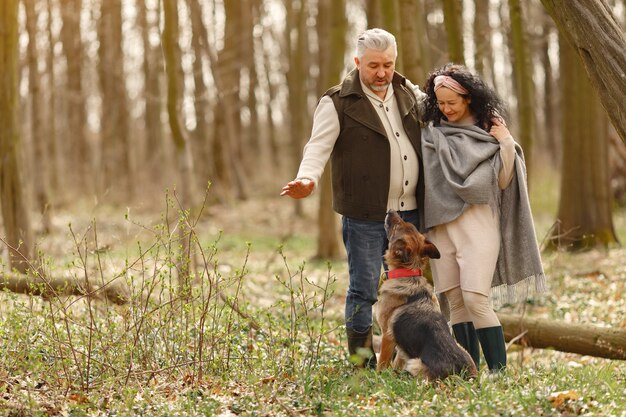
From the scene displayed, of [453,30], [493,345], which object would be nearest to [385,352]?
[493,345]

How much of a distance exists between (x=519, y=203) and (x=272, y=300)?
506 cm

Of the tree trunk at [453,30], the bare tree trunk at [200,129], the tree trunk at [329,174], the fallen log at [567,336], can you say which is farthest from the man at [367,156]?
the bare tree trunk at [200,129]

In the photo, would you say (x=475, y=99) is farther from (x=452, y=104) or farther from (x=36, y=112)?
(x=36, y=112)

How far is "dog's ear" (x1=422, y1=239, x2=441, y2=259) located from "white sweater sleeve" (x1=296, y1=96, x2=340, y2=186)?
0.91 m

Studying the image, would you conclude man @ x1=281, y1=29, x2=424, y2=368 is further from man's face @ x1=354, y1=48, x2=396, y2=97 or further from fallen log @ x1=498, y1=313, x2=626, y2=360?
fallen log @ x1=498, y1=313, x2=626, y2=360

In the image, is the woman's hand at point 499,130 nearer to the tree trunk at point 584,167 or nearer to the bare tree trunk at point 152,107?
the tree trunk at point 584,167

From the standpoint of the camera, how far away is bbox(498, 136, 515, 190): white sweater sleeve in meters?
5.46

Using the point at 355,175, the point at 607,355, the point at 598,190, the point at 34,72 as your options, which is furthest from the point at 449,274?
the point at 34,72

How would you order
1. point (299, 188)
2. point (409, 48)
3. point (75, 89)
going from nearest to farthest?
point (299, 188), point (409, 48), point (75, 89)

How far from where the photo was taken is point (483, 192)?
5414mm

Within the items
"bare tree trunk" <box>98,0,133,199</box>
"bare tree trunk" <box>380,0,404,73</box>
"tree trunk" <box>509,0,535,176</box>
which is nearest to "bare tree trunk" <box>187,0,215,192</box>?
"bare tree trunk" <box>98,0,133,199</box>

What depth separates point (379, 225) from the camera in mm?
5734

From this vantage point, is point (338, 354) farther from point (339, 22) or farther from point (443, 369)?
point (339, 22)

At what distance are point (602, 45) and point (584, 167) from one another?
338 inches
